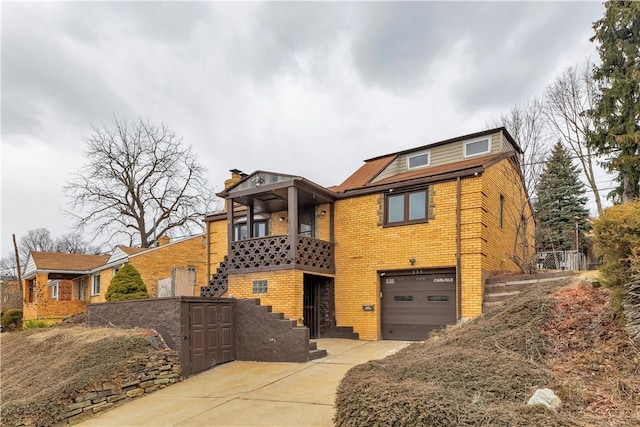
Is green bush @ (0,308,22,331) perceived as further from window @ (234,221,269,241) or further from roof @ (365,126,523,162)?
roof @ (365,126,523,162)

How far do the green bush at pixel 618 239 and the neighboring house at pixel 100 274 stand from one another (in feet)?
55.9

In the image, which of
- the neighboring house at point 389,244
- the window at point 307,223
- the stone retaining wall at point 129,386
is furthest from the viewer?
the window at point 307,223

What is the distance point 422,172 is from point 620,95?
849 cm

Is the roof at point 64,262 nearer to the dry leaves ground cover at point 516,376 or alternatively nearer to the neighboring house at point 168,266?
the neighboring house at point 168,266

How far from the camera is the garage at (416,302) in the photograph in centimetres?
1225

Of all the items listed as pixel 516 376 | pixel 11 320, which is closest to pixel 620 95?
pixel 516 376

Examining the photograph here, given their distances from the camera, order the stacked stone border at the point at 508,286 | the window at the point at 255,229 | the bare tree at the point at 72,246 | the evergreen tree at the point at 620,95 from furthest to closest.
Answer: the bare tree at the point at 72,246 < the window at the point at 255,229 < the evergreen tree at the point at 620,95 < the stacked stone border at the point at 508,286

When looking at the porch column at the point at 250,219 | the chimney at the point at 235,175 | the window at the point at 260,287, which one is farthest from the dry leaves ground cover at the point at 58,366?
the chimney at the point at 235,175

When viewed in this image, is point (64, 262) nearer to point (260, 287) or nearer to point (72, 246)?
point (260, 287)

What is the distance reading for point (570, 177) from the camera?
81.1 ft

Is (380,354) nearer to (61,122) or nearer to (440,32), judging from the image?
(440,32)

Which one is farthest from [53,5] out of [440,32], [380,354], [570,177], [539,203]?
[570,177]

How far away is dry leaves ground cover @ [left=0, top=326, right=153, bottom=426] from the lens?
791 cm

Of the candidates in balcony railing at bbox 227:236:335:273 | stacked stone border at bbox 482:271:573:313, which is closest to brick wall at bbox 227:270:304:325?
balcony railing at bbox 227:236:335:273
